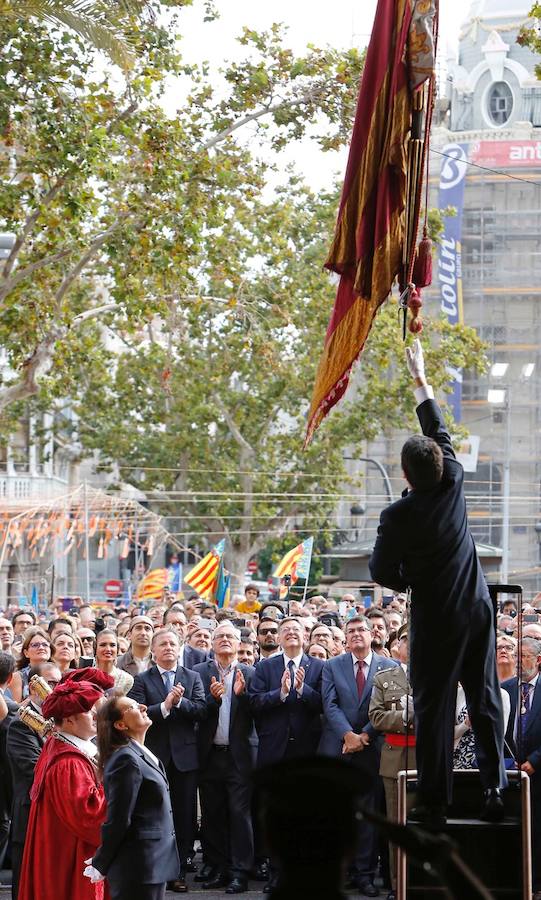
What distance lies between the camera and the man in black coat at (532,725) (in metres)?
9.90

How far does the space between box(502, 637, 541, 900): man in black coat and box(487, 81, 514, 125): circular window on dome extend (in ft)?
145

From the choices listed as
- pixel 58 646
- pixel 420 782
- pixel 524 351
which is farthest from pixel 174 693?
pixel 524 351

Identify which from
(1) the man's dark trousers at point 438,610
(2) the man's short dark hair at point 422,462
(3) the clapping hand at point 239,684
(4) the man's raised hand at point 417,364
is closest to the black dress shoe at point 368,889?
(3) the clapping hand at point 239,684

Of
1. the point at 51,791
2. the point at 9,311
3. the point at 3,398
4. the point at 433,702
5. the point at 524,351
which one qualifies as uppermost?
the point at 524,351

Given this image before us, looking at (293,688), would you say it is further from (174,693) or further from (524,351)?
(524,351)

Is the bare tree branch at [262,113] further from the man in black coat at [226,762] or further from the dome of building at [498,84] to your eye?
the dome of building at [498,84]

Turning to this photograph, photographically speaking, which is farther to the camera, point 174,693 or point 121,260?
point 121,260

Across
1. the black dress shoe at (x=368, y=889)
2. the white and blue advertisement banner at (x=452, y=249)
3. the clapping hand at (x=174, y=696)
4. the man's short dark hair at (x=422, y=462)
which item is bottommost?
the black dress shoe at (x=368, y=889)

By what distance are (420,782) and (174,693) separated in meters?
5.21

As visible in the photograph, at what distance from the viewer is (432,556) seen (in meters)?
5.46

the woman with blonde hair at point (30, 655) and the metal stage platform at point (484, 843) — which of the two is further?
the woman with blonde hair at point (30, 655)

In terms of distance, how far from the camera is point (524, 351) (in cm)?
4594

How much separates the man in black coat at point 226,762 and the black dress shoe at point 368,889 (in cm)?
96

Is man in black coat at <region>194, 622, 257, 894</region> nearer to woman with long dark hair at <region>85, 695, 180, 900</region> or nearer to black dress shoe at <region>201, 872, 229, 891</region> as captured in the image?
black dress shoe at <region>201, 872, 229, 891</region>
